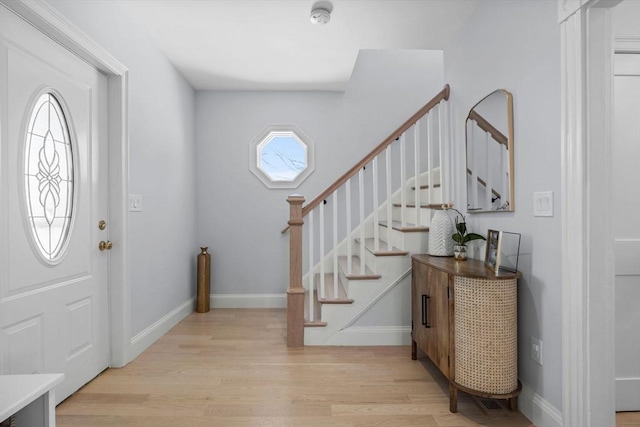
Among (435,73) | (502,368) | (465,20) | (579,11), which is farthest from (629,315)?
(435,73)

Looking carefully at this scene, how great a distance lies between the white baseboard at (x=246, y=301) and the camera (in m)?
4.29

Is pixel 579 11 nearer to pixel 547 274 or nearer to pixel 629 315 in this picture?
pixel 547 274

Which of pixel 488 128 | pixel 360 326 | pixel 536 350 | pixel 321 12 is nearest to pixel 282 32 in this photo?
pixel 321 12

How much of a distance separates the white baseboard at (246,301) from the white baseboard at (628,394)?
3.12 metres

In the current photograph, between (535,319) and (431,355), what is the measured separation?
2.24 ft

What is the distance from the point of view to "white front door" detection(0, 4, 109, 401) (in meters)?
1.70

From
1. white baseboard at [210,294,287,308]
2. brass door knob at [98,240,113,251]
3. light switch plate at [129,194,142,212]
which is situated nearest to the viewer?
brass door knob at [98,240,113,251]

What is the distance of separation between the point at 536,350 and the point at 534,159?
1003 millimetres

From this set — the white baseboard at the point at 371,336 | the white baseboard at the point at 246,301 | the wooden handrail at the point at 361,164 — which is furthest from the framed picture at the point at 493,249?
the white baseboard at the point at 246,301

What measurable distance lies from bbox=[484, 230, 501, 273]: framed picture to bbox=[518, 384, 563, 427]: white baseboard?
678 mm

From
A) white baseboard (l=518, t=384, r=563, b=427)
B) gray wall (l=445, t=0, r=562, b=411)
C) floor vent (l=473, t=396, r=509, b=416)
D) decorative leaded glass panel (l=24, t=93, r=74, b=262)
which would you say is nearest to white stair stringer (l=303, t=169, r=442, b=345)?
gray wall (l=445, t=0, r=562, b=411)

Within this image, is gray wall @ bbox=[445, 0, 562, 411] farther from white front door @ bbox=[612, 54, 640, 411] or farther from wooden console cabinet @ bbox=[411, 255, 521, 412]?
white front door @ bbox=[612, 54, 640, 411]

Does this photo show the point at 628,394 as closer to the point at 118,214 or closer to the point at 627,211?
the point at 627,211

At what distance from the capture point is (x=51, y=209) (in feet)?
6.57
